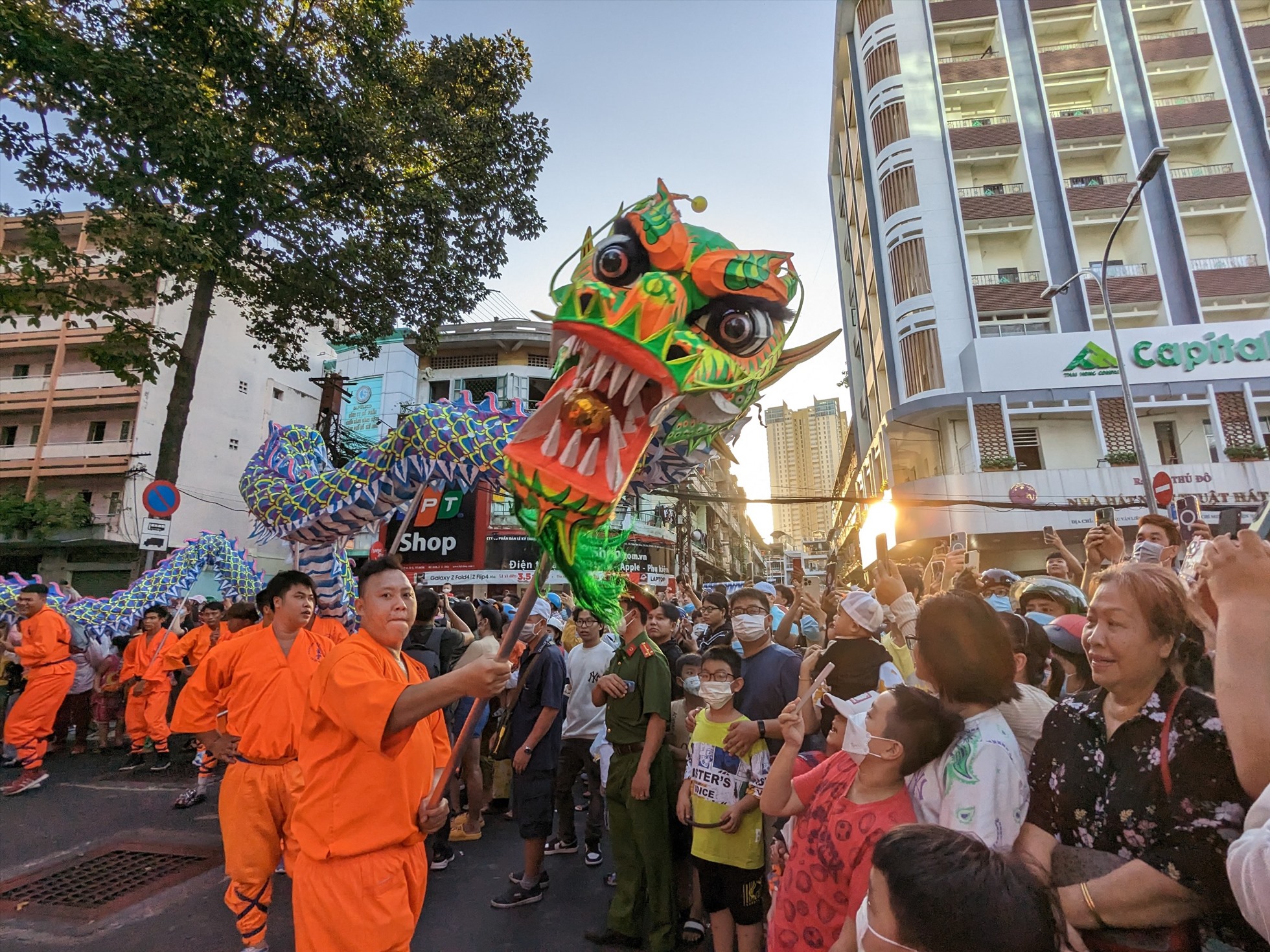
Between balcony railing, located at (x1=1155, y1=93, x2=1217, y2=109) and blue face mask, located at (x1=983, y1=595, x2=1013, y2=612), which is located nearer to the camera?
blue face mask, located at (x1=983, y1=595, x2=1013, y2=612)

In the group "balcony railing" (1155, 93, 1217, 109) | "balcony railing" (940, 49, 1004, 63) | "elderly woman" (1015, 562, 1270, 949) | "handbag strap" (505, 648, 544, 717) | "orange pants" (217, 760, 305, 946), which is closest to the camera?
"elderly woman" (1015, 562, 1270, 949)

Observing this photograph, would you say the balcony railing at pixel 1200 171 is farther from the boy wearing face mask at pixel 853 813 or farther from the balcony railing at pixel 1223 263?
the boy wearing face mask at pixel 853 813

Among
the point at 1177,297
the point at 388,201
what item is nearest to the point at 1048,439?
the point at 1177,297

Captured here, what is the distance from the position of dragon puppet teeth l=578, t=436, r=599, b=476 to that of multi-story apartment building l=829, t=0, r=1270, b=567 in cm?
1878

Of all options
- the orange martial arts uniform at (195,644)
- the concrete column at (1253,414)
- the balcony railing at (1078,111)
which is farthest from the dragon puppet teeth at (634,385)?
the balcony railing at (1078,111)

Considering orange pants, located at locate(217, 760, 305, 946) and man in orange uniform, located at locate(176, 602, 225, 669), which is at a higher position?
man in orange uniform, located at locate(176, 602, 225, 669)

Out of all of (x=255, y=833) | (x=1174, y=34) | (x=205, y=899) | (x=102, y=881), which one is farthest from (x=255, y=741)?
(x=1174, y=34)

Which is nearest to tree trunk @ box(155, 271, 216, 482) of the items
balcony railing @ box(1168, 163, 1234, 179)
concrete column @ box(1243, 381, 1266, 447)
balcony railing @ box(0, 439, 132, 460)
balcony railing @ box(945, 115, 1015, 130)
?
balcony railing @ box(0, 439, 132, 460)

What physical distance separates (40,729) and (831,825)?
25.8ft

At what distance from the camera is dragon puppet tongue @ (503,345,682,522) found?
1937 millimetres

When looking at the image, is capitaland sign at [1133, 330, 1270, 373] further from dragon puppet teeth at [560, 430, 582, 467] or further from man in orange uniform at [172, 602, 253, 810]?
man in orange uniform at [172, 602, 253, 810]

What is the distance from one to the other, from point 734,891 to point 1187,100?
99.7 feet

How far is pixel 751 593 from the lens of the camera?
3676 millimetres

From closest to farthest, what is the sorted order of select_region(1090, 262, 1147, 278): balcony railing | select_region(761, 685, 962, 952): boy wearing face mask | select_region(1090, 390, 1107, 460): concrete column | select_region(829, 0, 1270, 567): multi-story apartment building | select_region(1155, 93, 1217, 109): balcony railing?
select_region(761, 685, 962, 952): boy wearing face mask < select_region(1090, 390, 1107, 460): concrete column < select_region(829, 0, 1270, 567): multi-story apartment building < select_region(1090, 262, 1147, 278): balcony railing < select_region(1155, 93, 1217, 109): balcony railing
